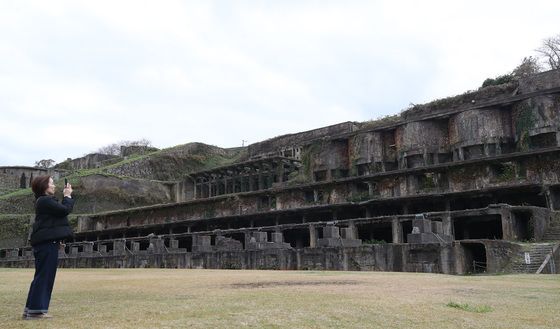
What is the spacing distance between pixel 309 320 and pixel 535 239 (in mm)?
23652

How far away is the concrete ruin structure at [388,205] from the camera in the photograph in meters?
22.6

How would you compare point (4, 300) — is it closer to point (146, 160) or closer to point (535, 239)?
point (535, 239)

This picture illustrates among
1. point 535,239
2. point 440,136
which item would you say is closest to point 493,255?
point 535,239

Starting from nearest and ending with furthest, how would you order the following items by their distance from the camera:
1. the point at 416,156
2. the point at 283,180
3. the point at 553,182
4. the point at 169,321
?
1. the point at 169,321
2. the point at 553,182
3. the point at 416,156
4. the point at 283,180

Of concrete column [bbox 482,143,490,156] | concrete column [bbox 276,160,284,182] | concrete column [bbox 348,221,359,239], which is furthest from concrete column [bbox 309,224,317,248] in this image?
concrete column [bbox 276,160,284,182]

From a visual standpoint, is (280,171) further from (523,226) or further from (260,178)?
(523,226)

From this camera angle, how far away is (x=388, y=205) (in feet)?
119

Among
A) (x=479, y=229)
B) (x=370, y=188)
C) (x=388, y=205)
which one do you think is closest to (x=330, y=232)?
(x=388, y=205)

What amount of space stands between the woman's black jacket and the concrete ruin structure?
55.0ft

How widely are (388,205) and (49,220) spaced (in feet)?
103

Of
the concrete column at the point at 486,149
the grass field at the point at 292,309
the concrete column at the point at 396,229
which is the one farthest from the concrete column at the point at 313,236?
the grass field at the point at 292,309

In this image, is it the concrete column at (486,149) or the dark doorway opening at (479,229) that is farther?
the concrete column at (486,149)

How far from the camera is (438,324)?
620 cm

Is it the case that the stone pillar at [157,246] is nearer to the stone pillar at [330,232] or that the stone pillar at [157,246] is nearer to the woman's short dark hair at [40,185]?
the stone pillar at [330,232]
